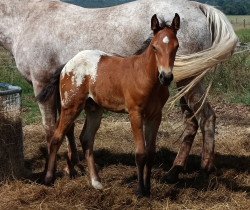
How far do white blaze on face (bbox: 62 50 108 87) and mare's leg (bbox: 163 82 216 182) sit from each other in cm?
101

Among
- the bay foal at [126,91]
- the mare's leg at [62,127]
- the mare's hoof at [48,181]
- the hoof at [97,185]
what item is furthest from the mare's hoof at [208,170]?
the mare's hoof at [48,181]

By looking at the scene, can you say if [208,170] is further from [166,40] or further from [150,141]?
[166,40]

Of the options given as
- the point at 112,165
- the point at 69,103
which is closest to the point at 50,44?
the point at 69,103

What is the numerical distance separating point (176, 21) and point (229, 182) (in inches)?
74.4

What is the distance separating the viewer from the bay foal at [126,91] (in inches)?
123

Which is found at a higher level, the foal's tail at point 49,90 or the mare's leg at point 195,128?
the foal's tail at point 49,90

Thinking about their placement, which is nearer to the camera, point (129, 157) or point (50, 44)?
point (50, 44)

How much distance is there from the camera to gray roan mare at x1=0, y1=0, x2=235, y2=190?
420cm

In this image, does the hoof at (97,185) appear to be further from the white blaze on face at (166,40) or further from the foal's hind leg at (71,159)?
the white blaze on face at (166,40)

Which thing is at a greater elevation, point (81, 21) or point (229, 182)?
point (81, 21)

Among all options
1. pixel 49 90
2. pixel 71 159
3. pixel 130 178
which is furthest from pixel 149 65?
pixel 71 159

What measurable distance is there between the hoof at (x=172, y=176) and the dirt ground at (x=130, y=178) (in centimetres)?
9

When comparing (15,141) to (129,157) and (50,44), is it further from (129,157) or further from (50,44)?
(129,157)

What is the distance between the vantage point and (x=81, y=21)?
4.55 m
